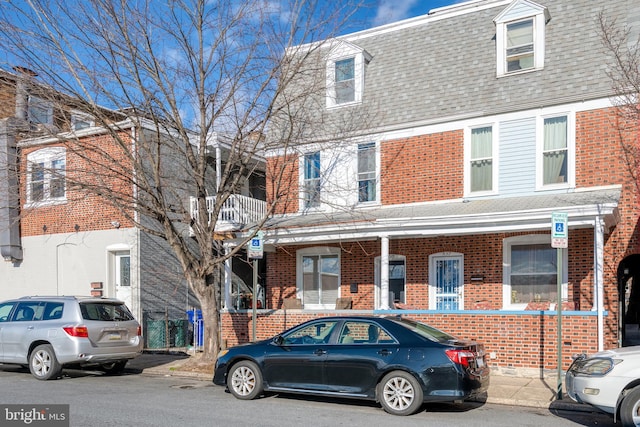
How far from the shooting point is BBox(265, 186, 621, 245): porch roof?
12141 millimetres

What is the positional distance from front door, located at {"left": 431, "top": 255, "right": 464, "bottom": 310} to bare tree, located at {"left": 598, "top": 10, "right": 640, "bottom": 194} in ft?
Answer: 14.1

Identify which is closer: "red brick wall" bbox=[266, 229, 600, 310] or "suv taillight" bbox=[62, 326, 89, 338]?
"suv taillight" bbox=[62, 326, 89, 338]

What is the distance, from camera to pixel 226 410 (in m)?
8.95

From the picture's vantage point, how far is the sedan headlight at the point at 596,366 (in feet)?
25.5

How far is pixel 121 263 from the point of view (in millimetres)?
18625

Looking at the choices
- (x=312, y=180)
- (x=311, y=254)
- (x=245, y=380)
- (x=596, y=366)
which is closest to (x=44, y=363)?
(x=245, y=380)

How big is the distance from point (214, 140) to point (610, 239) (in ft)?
30.5

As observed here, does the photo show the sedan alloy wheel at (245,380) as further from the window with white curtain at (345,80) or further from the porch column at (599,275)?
the window with white curtain at (345,80)

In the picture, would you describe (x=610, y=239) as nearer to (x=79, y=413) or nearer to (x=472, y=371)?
(x=472, y=371)

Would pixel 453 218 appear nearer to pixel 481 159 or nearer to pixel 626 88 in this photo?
pixel 481 159

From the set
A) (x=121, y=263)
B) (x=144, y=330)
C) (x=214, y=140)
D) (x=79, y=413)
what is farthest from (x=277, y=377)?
(x=121, y=263)

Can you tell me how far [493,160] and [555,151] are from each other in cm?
138

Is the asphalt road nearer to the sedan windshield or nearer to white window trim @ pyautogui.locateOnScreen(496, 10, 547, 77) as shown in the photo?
the sedan windshield

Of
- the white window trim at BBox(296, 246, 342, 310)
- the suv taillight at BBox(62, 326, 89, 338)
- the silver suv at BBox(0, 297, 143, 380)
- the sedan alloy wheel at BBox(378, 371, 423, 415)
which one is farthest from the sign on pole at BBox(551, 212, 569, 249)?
the suv taillight at BBox(62, 326, 89, 338)
